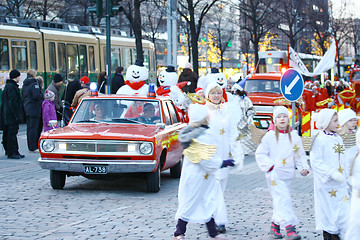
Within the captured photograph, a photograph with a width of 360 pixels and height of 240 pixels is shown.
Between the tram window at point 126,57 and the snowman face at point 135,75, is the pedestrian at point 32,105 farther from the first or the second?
the tram window at point 126,57

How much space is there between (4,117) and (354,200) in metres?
11.2

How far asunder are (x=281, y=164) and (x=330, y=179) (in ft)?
2.11

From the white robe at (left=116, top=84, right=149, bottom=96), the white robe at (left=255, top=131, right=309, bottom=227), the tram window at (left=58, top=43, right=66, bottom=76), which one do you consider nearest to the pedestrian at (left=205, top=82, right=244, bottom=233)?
the white robe at (left=255, top=131, right=309, bottom=227)

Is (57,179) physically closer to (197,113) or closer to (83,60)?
(197,113)

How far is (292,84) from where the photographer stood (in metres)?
14.2

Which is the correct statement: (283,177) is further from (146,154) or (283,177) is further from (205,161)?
(146,154)

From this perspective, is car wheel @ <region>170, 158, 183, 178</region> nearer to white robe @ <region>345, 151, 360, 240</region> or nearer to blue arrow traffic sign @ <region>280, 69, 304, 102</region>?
blue arrow traffic sign @ <region>280, 69, 304, 102</region>

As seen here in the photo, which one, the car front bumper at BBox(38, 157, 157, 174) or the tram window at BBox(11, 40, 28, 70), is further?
the tram window at BBox(11, 40, 28, 70)

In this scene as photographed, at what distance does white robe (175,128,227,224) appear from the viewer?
6.92m

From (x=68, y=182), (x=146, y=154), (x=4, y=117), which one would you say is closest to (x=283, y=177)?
(x=146, y=154)

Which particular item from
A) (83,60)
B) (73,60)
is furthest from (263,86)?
(83,60)

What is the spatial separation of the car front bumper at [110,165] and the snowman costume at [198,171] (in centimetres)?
304

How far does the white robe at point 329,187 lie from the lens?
6.87 meters

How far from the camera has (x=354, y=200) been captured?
4887mm
